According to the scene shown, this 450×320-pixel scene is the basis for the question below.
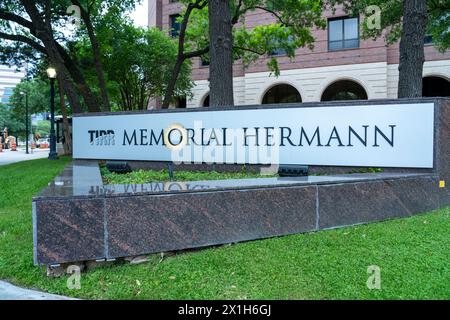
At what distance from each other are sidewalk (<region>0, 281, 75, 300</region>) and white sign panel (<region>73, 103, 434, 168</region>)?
5.37m

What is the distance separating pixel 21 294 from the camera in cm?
443

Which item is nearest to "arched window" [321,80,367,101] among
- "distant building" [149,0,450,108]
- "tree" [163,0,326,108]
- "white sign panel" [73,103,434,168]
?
"distant building" [149,0,450,108]

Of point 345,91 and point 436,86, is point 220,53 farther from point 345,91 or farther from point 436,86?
point 436,86

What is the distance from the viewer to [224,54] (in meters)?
11.0

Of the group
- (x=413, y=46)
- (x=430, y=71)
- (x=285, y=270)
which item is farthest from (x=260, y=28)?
(x=285, y=270)

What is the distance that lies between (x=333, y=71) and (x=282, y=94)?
5.07 metres

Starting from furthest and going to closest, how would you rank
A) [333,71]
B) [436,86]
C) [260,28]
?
[333,71] → [436,86] → [260,28]

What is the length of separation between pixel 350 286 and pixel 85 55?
72.3 ft

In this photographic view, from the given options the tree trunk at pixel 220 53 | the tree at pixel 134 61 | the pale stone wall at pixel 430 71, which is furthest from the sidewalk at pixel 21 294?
the pale stone wall at pixel 430 71

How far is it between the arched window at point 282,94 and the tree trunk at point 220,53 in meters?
22.2

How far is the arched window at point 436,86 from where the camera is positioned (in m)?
28.5

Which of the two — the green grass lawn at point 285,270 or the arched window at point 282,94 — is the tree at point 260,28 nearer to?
the arched window at point 282,94
